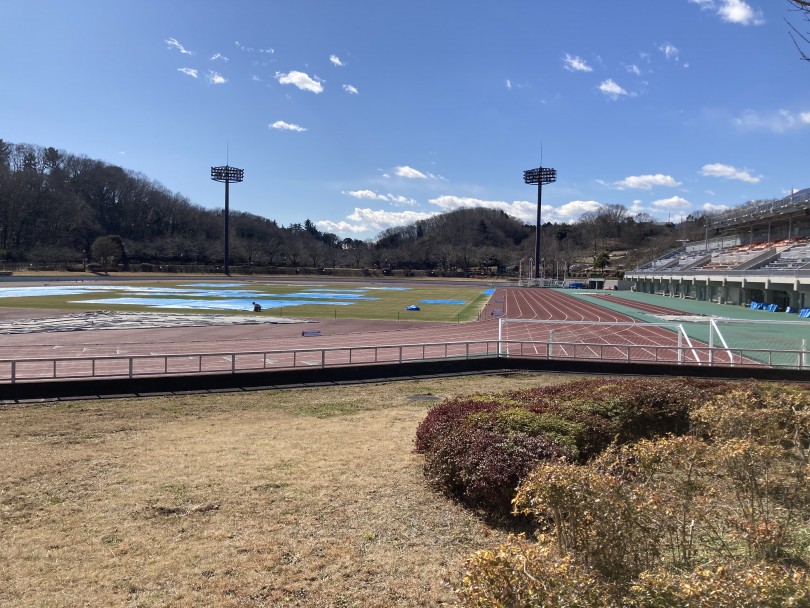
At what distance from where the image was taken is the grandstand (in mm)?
41344

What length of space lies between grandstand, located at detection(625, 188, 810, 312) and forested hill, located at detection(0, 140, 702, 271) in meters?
48.3

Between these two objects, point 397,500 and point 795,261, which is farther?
point 795,261

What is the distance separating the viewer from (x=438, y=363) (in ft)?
62.0

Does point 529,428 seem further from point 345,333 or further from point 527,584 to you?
point 345,333

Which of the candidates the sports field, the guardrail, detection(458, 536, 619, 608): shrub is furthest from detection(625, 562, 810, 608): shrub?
the sports field

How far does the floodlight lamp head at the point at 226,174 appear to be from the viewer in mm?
117250

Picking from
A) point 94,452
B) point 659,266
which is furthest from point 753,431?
point 659,266

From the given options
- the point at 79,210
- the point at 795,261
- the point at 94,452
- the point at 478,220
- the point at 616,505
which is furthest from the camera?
the point at 478,220

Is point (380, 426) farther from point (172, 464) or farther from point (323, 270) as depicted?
point (323, 270)

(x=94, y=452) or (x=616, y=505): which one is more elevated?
(x=616, y=505)

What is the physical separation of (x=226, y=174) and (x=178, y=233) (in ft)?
143

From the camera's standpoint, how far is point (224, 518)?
6.66m

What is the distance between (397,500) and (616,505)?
378 cm

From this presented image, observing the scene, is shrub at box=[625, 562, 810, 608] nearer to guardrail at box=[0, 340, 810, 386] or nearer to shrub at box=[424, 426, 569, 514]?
shrub at box=[424, 426, 569, 514]
